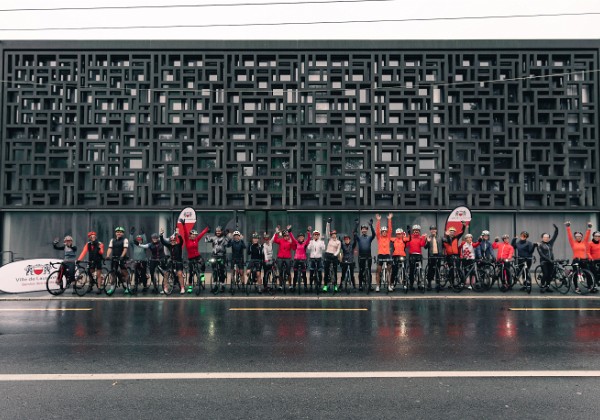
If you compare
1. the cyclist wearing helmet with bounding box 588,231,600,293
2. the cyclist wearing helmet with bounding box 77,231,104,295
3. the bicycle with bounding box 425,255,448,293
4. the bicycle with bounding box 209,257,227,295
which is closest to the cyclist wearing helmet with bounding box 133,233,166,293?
the bicycle with bounding box 209,257,227,295

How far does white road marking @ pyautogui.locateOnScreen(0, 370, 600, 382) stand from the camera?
5250 millimetres

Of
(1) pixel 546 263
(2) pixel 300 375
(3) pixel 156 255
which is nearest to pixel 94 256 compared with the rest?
(3) pixel 156 255

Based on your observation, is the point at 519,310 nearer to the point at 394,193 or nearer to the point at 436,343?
the point at 436,343

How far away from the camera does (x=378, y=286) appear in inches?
525

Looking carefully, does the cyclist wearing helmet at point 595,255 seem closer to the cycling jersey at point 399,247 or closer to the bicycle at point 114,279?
the cycling jersey at point 399,247

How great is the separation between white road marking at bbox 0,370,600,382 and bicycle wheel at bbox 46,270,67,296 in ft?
26.5

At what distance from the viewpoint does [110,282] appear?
41.9 feet

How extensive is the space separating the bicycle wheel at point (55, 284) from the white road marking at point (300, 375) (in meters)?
8.09

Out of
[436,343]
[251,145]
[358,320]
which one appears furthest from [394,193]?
[436,343]

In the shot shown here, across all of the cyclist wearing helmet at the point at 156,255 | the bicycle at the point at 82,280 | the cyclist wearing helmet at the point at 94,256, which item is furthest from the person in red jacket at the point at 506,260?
the cyclist wearing helmet at the point at 94,256

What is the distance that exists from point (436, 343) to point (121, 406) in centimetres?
470

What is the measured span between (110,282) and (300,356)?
28.4 feet

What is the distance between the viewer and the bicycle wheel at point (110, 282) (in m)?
12.7

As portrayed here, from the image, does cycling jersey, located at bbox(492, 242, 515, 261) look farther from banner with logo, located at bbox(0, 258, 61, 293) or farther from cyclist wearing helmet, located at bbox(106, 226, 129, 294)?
banner with logo, located at bbox(0, 258, 61, 293)
